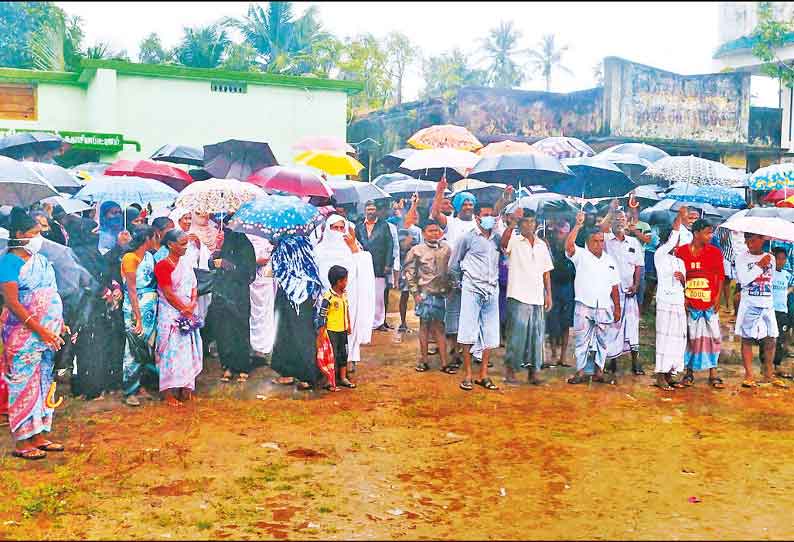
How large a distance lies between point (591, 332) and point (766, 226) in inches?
75.5

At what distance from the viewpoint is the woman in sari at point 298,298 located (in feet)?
25.4

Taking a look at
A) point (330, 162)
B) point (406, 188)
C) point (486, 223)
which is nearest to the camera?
point (486, 223)

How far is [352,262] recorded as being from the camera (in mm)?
8492

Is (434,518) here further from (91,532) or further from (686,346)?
(686,346)

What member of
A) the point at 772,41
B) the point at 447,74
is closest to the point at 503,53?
the point at 447,74

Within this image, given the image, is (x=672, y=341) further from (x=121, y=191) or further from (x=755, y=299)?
(x=121, y=191)

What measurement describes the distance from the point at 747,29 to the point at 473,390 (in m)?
28.2

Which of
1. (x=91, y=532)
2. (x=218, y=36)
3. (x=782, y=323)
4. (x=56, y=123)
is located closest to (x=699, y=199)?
(x=782, y=323)

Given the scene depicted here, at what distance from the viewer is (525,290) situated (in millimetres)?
7988

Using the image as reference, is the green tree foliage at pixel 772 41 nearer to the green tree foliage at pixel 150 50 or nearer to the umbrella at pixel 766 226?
the umbrella at pixel 766 226

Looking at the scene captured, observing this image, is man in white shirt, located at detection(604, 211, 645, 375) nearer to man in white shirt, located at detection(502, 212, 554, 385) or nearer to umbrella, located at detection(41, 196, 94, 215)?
man in white shirt, located at detection(502, 212, 554, 385)

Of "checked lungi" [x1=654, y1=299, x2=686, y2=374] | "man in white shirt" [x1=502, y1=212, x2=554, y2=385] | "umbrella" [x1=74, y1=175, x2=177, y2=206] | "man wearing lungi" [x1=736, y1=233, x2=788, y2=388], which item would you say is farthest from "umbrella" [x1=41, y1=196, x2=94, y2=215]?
"man wearing lungi" [x1=736, y1=233, x2=788, y2=388]

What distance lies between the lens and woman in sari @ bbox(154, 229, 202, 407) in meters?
7.09

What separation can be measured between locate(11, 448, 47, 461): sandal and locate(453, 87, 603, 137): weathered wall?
15348 mm
